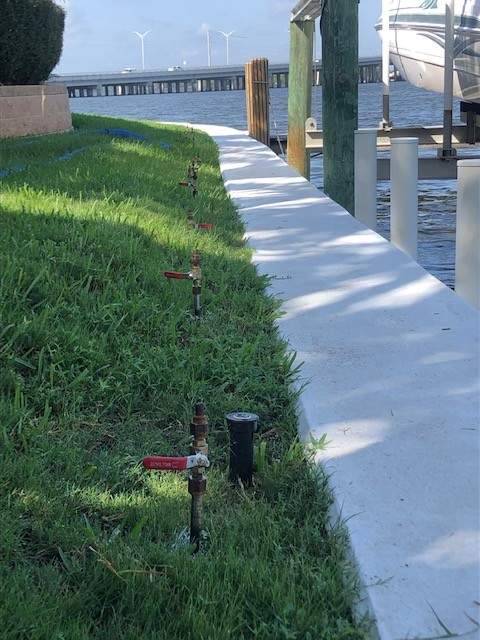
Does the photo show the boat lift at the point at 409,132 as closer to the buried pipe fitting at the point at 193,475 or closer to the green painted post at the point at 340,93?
the green painted post at the point at 340,93

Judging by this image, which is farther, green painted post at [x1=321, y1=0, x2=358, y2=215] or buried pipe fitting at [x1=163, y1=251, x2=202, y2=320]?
green painted post at [x1=321, y1=0, x2=358, y2=215]

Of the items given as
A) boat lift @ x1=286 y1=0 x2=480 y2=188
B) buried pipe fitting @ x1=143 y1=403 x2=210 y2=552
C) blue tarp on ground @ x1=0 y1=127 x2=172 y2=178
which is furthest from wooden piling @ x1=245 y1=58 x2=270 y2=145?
buried pipe fitting @ x1=143 y1=403 x2=210 y2=552

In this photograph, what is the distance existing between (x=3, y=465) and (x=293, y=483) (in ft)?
3.03

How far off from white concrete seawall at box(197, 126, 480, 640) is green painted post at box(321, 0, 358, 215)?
8.95 ft

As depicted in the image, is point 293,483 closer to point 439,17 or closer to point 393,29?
point 439,17

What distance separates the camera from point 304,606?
6.56 ft

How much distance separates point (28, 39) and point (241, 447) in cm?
1124

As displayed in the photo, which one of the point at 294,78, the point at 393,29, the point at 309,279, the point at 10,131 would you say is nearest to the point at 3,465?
the point at 309,279

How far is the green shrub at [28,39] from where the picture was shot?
12.0 metres

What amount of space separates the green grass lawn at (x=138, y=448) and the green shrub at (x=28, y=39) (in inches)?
290

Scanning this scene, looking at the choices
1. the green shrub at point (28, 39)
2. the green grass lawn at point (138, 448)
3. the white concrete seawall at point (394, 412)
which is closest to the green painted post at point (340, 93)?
the white concrete seawall at point (394, 412)

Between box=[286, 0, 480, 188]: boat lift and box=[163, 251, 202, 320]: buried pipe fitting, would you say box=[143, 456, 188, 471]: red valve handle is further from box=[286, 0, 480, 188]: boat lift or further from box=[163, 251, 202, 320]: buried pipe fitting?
box=[286, 0, 480, 188]: boat lift

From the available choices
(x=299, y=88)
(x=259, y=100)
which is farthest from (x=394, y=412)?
(x=259, y=100)

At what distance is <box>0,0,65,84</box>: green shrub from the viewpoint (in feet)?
39.3
